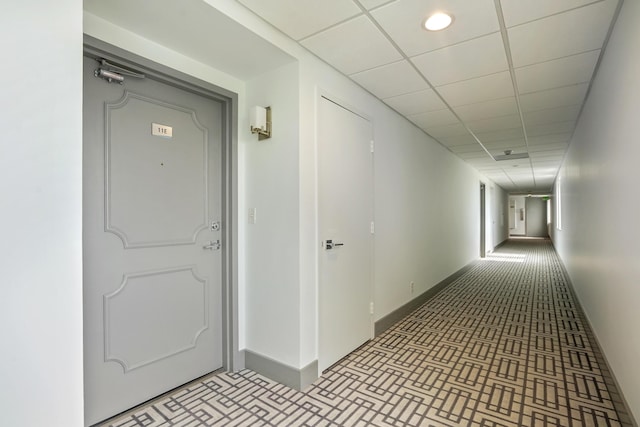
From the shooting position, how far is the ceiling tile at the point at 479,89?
2846 millimetres

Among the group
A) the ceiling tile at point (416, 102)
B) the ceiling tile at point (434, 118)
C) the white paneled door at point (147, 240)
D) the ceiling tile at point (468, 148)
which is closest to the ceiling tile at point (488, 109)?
the ceiling tile at point (434, 118)

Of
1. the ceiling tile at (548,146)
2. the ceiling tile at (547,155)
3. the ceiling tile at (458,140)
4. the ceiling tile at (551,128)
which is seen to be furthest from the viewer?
the ceiling tile at (547,155)

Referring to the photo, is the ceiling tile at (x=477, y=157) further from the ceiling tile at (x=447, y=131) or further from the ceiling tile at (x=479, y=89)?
the ceiling tile at (x=479, y=89)

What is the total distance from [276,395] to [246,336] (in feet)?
1.93

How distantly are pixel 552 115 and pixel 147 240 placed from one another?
15.1ft

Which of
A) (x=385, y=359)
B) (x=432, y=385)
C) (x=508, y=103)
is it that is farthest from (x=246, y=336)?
(x=508, y=103)

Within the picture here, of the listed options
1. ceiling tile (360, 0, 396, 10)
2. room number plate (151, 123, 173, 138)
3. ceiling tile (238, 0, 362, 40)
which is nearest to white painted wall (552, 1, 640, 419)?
ceiling tile (360, 0, 396, 10)

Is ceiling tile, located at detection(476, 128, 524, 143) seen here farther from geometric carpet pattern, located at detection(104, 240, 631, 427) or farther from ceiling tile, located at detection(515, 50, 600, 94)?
geometric carpet pattern, located at detection(104, 240, 631, 427)

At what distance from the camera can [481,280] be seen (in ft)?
20.2

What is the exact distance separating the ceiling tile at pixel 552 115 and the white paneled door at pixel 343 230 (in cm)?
225

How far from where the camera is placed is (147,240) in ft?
6.95

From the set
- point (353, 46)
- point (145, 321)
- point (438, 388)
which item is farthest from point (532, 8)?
point (145, 321)

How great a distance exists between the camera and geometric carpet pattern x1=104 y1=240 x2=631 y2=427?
6.44 feet

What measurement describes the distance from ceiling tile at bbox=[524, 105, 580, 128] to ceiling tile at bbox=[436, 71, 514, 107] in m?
0.87
